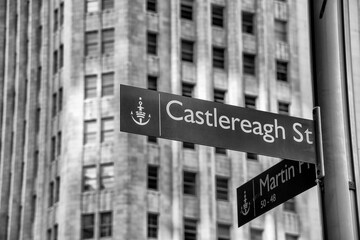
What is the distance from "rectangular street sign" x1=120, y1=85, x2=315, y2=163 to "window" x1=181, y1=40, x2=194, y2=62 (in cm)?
5272

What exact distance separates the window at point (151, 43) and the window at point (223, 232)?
39.8 feet

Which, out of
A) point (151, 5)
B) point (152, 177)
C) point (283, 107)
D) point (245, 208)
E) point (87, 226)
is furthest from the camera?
point (283, 107)

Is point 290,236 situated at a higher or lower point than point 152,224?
higher

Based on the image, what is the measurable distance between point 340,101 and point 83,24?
53.3 meters

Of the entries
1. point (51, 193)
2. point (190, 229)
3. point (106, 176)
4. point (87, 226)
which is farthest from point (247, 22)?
point (87, 226)

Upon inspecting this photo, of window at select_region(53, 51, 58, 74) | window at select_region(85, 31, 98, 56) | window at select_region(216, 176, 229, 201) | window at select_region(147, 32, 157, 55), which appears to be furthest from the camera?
window at select_region(53, 51, 58, 74)

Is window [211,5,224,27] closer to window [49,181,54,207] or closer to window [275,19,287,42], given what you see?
window [275,19,287,42]

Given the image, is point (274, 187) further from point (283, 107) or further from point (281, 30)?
point (281, 30)

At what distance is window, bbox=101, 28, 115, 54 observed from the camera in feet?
205

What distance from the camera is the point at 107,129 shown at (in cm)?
6047

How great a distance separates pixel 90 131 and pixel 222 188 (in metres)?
9.22

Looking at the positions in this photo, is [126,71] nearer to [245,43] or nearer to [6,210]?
[245,43]

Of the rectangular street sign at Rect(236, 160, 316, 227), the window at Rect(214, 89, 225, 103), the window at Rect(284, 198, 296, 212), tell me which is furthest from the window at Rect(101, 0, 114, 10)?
the rectangular street sign at Rect(236, 160, 316, 227)

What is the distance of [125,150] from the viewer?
2331 inches
